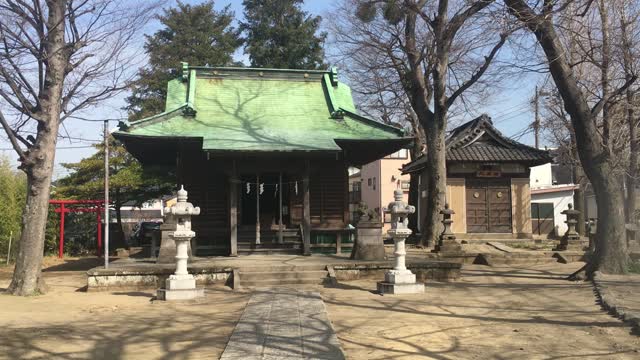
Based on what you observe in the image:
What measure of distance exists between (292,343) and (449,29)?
15277mm

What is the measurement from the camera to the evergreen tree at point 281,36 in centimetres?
3916

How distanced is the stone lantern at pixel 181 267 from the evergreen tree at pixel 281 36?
2855 cm

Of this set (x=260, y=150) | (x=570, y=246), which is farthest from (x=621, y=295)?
(x=570, y=246)

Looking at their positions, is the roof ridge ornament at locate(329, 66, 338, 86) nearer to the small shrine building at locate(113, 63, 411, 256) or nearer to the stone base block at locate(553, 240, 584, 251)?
the small shrine building at locate(113, 63, 411, 256)

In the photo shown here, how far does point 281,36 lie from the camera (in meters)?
39.4

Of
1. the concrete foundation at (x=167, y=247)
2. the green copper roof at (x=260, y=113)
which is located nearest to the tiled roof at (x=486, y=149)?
the green copper roof at (x=260, y=113)

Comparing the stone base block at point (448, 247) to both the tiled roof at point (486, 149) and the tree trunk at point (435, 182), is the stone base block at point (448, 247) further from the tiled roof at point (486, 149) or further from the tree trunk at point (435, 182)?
the tiled roof at point (486, 149)

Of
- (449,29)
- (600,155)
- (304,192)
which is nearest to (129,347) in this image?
(304,192)

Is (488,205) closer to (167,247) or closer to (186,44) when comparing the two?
(167,247)

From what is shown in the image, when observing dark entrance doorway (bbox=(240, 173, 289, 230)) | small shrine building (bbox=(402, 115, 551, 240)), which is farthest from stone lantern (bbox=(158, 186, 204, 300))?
small shrine building (bbox=(402, 115, 551, 240))

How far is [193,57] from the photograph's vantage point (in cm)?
3819

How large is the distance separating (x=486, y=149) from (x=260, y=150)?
48.5 feet

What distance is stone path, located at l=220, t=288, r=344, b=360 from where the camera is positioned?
646 cm

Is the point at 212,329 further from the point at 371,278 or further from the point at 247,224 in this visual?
the point at 247,224
